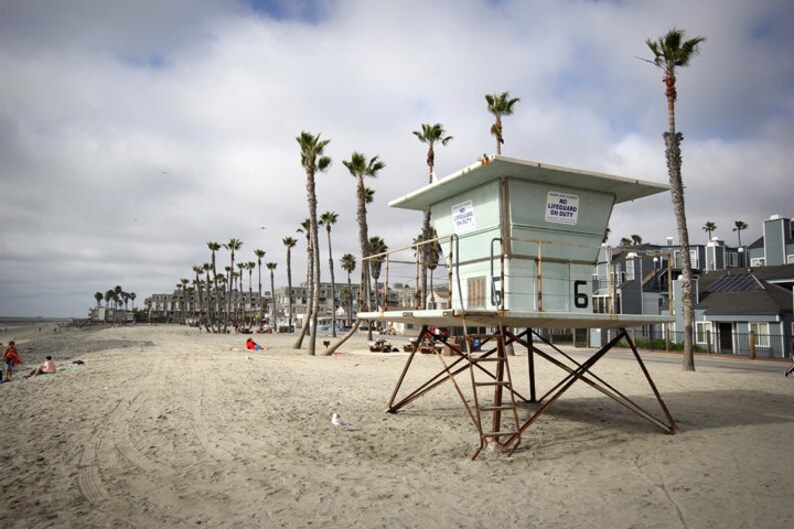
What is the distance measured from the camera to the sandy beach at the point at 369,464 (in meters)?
6.03

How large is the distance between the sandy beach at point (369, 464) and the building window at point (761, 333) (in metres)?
26.4

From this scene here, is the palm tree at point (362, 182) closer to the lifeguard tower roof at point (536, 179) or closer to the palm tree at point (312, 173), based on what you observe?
the palm tree at point (312, 173)

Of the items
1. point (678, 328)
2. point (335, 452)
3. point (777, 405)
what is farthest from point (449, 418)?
point (678, 328)

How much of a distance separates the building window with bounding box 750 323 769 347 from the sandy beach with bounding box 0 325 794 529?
26.4 metres

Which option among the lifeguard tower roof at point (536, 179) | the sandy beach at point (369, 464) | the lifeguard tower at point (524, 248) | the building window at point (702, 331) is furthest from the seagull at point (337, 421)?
the building window at point (702, 331)

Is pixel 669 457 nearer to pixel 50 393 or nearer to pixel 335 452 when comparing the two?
pixel 335 452

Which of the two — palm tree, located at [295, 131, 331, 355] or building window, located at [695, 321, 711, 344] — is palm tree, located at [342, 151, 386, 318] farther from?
building window, located at [695, 321, 711, 344]

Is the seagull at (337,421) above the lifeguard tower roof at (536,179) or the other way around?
the other way around

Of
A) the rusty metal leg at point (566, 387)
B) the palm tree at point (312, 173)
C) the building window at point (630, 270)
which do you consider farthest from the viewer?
the building window at point (630, 270)

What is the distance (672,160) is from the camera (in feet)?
77.9

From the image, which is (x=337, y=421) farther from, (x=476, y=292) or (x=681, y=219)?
(x=681, y=219)

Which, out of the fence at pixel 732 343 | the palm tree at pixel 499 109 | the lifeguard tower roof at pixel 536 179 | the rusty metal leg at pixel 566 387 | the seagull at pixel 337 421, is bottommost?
the fence at pixel 732 343

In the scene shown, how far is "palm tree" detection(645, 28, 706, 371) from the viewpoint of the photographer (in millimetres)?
23000

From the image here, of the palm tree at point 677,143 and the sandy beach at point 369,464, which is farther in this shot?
the palm tree at point 677,143
